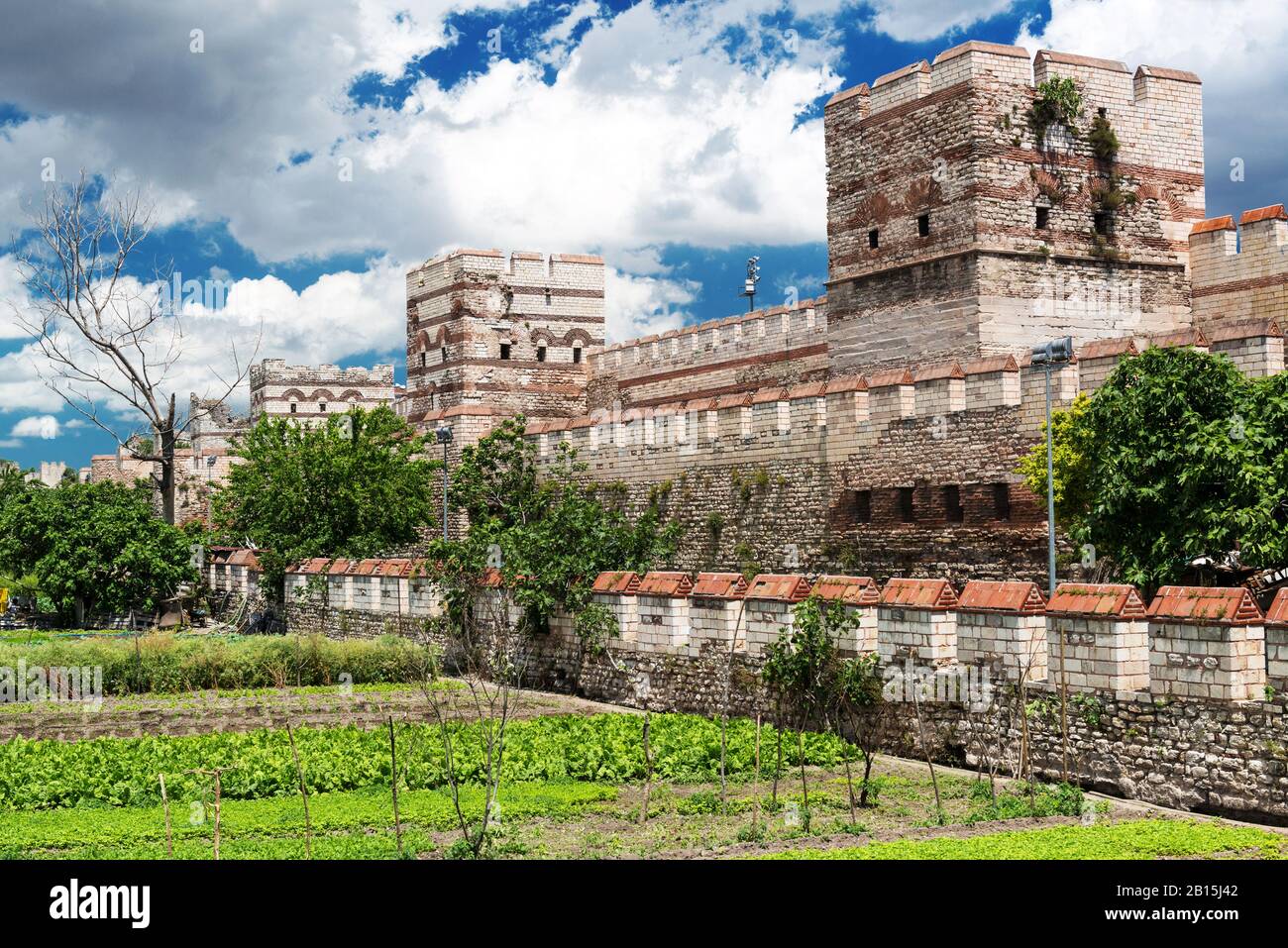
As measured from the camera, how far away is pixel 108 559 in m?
30.4

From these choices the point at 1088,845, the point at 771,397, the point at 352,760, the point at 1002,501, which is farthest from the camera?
the point at 771,397

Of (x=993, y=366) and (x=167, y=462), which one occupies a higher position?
(x=993, y=366)

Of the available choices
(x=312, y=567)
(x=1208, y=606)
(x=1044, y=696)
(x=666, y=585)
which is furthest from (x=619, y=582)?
(x=312, y=567)

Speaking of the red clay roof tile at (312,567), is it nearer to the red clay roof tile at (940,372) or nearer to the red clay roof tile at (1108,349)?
the red clay roof tile at (940,372)

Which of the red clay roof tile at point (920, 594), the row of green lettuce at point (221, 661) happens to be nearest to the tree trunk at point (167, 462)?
the row of green lettuce at point (221, 661)

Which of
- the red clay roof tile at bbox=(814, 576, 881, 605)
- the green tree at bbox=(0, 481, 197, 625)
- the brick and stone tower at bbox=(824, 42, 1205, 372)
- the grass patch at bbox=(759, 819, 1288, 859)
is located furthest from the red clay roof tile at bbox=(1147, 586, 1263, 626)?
Result: the green tree at bbox=(0, 481, 197, 625)

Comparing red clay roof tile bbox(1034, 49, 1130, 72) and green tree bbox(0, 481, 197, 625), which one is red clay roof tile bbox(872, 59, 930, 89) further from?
green tree bbox(0, 481, 197, 625)

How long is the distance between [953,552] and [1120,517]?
3.73 metres

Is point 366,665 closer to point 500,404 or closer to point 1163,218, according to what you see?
point 500,404

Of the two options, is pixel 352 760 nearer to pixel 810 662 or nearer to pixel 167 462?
pixel 810 662

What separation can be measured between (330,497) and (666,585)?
12.7 m

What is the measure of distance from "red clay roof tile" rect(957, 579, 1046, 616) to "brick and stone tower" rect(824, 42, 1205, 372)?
646 centimetres

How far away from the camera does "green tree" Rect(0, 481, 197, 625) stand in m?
30.2
